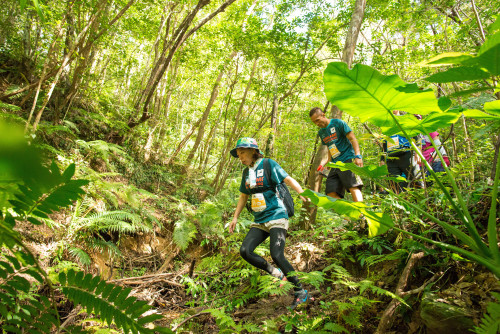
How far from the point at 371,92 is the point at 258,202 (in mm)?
2089

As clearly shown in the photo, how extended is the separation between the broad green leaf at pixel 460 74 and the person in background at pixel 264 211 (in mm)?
2097

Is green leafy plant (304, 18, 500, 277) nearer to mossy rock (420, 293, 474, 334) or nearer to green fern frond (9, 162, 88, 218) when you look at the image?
mossy rock (420, 293, 474, 334)

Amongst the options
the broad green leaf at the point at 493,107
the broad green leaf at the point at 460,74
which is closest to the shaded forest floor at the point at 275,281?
the broad green leaf at the point at 493,107

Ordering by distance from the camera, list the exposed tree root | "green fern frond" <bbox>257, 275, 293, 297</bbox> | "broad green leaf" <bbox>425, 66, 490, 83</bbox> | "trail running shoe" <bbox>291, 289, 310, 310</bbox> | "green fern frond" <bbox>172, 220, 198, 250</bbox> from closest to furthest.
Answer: "broad green leaf" <bbox>425, 66, 490, 83</bbox>, the exposed tree root, "green fern frond" <bbox>257, 275, 293, 297</bbox>, "trail running shoe" <bbox>291, 289, 310, 310</bbox>, "green fern frond" <bbox>172, 220, 198, 250</bbox>

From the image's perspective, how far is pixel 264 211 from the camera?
3.28 m

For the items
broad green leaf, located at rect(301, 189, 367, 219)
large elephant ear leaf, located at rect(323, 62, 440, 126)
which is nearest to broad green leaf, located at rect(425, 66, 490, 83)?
large elephant ear leaf, located at rect(323, 62, 440, 126)

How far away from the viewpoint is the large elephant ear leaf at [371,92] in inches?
54.9

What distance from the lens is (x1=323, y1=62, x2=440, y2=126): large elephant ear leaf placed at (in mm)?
1396

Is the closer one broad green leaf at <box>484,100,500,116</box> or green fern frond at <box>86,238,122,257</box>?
broad green leaf at <box>484,100,500,116</box>

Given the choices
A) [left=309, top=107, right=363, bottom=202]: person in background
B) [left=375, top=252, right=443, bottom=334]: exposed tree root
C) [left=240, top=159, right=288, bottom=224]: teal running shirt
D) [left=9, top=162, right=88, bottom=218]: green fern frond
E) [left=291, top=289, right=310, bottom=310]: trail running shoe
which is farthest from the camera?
[left=309, top=107, right=363, bottom=202]: person in background

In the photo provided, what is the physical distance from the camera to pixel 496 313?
1086 mm

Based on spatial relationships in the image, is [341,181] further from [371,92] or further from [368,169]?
[371,92]

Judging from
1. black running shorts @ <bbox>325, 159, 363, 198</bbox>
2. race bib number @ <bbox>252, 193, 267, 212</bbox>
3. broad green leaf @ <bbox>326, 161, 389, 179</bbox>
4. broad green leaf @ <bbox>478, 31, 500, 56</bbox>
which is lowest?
race bib number @ <bbox>252, 193, 267, 212</bbox>

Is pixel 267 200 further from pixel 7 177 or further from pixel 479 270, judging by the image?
pixel 7 177
